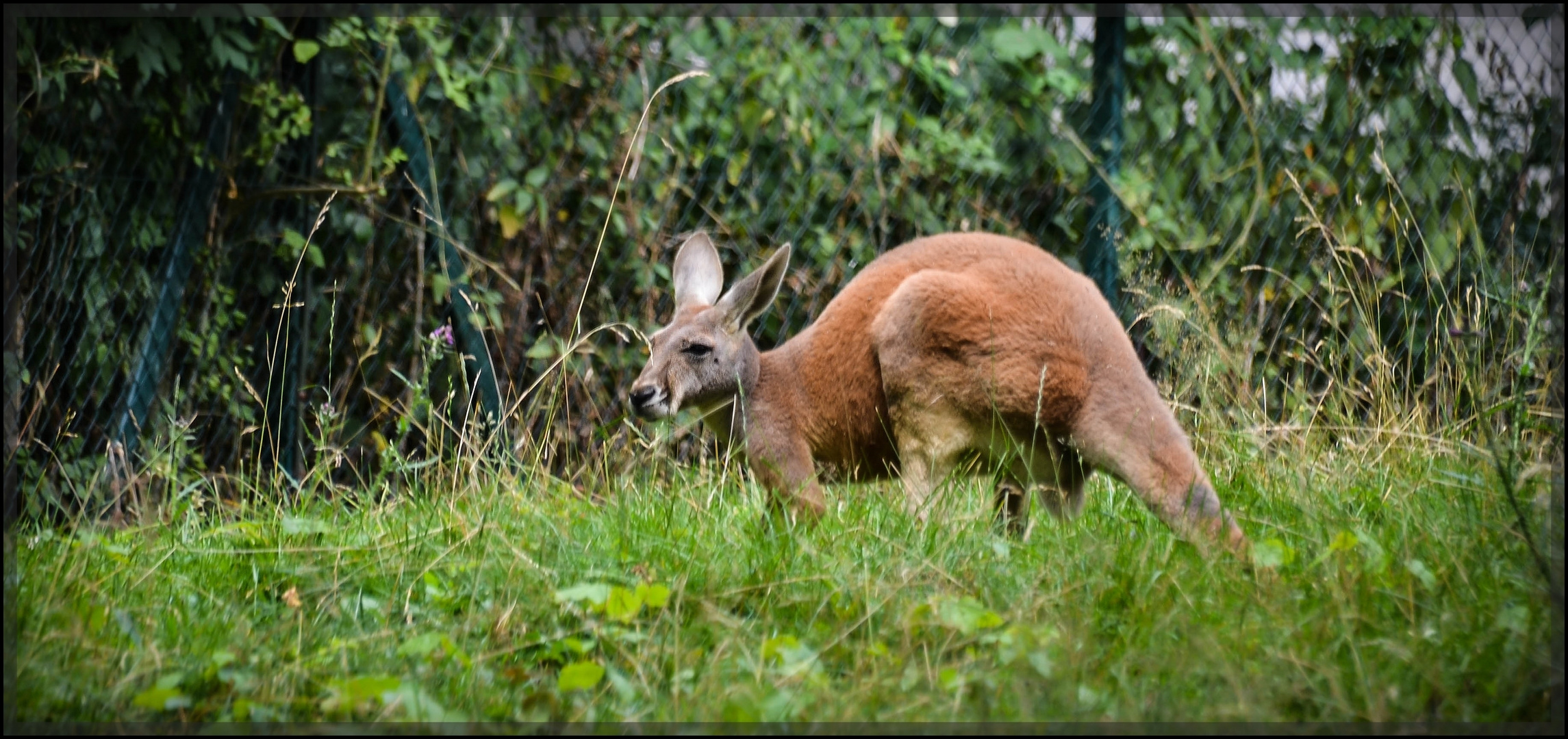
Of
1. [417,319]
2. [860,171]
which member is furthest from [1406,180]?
[417,319]

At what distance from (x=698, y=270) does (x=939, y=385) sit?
1.23 metres

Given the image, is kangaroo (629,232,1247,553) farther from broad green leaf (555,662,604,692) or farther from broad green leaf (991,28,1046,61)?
broad green leaf (991,28,1046,61)

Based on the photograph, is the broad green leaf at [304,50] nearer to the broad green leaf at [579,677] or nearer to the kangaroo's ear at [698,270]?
the kangaroo's ear at [698,270]

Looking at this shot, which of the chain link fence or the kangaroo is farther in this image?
the chain link fence

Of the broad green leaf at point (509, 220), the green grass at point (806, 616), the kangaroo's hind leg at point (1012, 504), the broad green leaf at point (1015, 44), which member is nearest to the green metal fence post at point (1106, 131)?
the broad green leaf at point (1015, 44)

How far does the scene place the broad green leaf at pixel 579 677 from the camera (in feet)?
8.05

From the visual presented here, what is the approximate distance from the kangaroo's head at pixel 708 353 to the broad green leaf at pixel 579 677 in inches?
72.0

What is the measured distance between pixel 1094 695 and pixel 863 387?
194cm

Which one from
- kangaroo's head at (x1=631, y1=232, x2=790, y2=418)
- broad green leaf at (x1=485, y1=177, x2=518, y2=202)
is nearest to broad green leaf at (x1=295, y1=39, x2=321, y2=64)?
broad green leaf at (x1=485, y1=177, x2=518, y2=202)

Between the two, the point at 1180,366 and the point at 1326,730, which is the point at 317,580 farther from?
the point at 1180,366

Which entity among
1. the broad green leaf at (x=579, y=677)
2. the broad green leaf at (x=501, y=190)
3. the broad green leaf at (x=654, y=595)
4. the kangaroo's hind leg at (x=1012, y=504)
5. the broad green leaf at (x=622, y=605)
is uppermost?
the broad green leaf at (x=579, y=677)

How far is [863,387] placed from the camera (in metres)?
4.20

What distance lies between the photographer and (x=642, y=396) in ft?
14.0

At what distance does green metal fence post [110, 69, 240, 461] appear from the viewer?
5.34m
